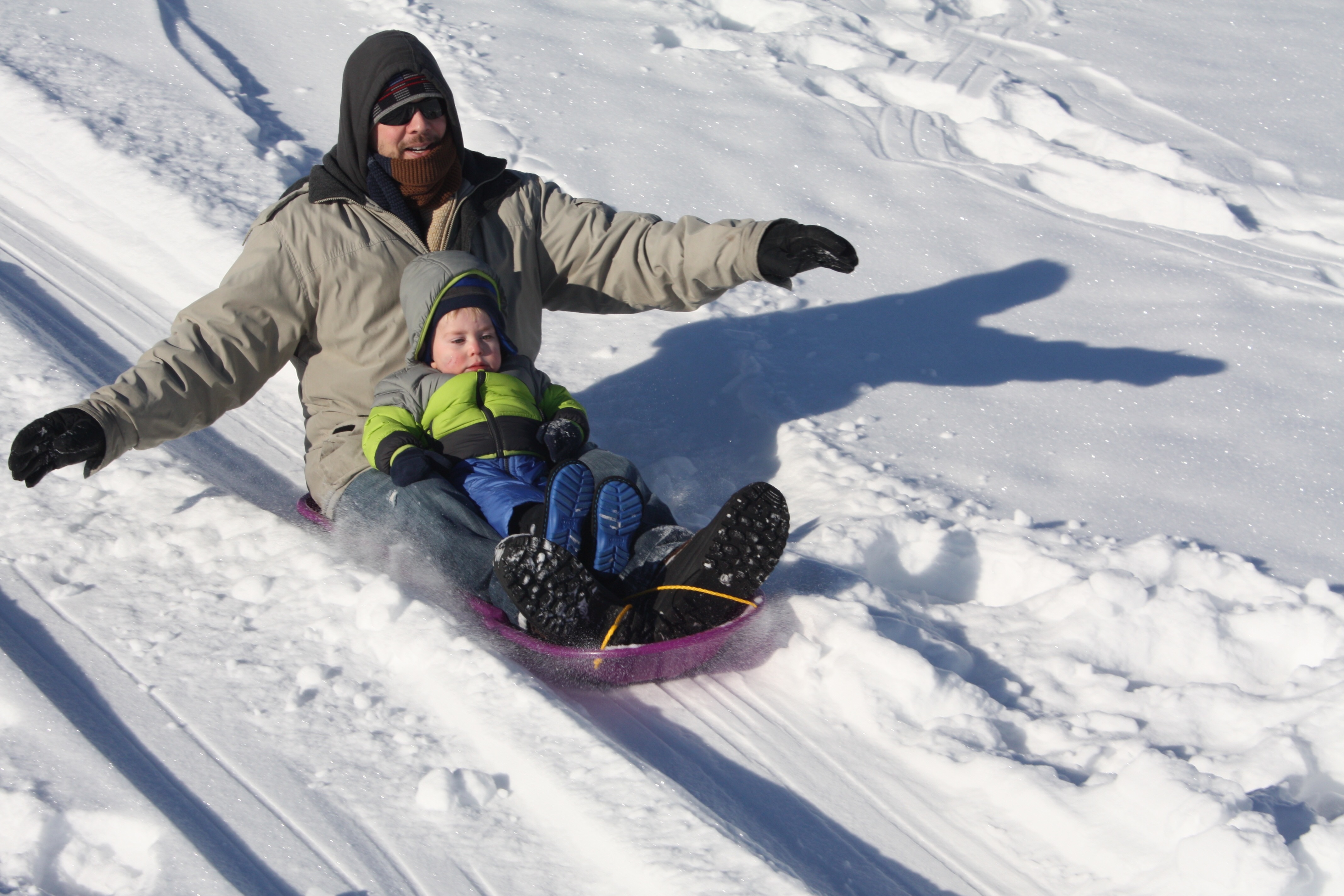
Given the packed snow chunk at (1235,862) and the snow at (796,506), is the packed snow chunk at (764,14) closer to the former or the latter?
the snow at (796,506)

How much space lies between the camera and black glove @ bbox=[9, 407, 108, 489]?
2.16m

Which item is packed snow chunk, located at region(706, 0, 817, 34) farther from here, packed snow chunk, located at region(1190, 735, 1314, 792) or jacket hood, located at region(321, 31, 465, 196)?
packed snow chunk, located at region(1190, 735, 1314, 792)

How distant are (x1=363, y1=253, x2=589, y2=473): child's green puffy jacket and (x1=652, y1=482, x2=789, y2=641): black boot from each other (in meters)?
0.54

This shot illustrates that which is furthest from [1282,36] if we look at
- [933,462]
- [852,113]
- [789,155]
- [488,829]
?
[488,829]

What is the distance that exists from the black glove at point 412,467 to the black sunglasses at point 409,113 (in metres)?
0.82

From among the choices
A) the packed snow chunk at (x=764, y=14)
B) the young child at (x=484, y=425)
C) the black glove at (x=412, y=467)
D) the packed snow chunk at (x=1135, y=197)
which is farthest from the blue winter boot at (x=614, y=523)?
the packed snow chunk at (x=764, y=14)

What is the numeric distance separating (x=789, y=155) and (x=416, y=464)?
10.3 feet

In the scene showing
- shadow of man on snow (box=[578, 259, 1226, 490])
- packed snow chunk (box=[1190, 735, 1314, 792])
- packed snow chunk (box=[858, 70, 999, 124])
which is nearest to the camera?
packed snow chunk (box=[1190, 735, 1314, 792])

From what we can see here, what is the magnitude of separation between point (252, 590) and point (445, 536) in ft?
1.47

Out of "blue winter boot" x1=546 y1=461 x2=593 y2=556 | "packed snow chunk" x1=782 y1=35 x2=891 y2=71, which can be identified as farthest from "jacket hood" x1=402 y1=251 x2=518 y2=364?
"packed snow chunk" x1=782 y1=35 x2=891 y2=71

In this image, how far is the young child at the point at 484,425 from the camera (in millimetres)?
2305

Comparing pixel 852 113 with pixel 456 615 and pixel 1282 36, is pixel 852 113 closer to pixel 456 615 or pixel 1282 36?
pixel 1282 36

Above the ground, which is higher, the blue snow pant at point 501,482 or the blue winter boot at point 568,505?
the blue winter boot at point 568,505

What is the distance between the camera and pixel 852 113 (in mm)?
5402
